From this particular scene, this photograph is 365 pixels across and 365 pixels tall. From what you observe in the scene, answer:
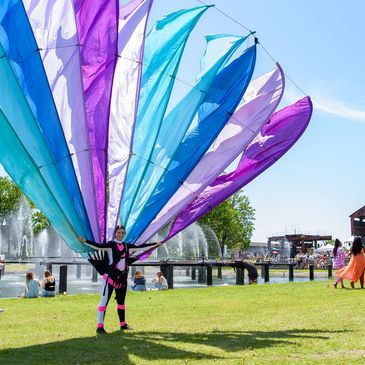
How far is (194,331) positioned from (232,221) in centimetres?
5556

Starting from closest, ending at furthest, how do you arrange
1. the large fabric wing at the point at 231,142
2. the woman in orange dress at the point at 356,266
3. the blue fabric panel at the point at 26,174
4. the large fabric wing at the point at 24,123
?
the large fabric wing at the point at 24,123
the blue fabric panel at the point at 26,174
the large fabric wing at the point at 231,142
the woman in orange dress at the point at 356,266

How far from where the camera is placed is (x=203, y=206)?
1059 cm

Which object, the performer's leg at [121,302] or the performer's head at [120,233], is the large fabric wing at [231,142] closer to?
the performer's head at [120,233]

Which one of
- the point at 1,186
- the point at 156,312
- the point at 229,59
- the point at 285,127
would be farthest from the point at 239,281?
the point at 1,186

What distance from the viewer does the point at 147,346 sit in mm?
7605

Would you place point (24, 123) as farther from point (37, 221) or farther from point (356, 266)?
point (37, 221)

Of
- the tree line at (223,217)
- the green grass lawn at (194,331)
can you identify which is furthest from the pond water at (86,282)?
the tree line at (223,217)

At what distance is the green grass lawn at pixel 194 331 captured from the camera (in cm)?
684

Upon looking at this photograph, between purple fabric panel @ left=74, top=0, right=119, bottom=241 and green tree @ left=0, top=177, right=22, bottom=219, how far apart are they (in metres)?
62.3

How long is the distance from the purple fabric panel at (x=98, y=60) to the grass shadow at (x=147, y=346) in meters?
2.89

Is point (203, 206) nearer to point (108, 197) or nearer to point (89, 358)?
point (108, 197)

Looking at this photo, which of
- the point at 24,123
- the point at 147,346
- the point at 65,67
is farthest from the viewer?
the point at 65,67

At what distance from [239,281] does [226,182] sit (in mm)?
13316

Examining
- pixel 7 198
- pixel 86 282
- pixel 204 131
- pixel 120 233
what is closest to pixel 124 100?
pixel 204 131
